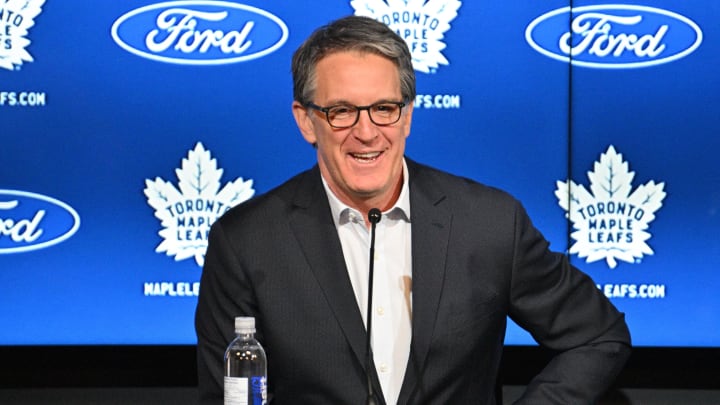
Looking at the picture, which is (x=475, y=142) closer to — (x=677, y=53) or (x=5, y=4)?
(x=677, y=53)

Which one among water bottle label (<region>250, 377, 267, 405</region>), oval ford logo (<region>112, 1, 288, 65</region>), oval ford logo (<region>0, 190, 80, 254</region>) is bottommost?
water bottle label (<region>250, 377, 267, 405</region>)

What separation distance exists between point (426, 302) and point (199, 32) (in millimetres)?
1457

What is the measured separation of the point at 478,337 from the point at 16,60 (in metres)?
1.84

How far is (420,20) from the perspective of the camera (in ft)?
10.2

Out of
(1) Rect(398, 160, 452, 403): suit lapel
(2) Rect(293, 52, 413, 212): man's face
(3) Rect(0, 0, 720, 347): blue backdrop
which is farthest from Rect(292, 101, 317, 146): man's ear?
(3) Rect(0, 0, 720, 347): blue backdrop

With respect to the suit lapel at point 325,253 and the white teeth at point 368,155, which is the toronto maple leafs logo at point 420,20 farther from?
the white teeth at point 368,155

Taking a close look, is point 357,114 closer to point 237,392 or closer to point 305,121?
point 305,121

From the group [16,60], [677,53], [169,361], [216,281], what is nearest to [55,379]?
[169,361]

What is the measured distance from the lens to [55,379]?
3252 millimetres

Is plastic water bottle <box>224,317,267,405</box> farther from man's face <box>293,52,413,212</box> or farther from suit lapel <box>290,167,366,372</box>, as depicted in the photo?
man's face <box>293,52,413,212</box>

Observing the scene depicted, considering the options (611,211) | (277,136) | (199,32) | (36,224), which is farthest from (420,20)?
(36,224)

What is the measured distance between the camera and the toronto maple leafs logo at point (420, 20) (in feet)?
10.1

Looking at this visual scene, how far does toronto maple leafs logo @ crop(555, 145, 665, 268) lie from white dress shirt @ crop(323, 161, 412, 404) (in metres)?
1.07

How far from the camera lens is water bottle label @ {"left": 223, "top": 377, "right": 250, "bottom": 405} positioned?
1715 millimetres
